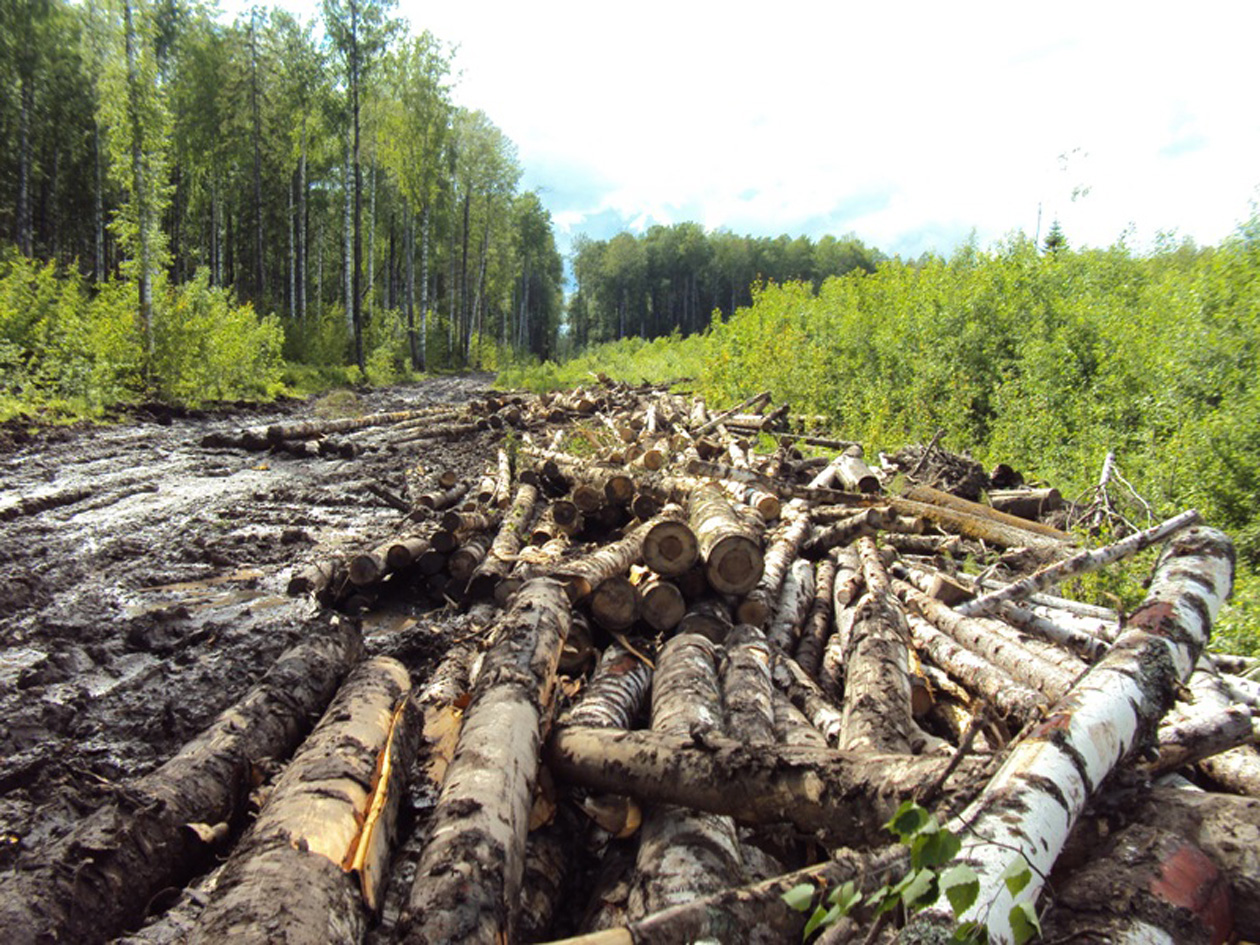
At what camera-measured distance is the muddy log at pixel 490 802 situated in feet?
6.05

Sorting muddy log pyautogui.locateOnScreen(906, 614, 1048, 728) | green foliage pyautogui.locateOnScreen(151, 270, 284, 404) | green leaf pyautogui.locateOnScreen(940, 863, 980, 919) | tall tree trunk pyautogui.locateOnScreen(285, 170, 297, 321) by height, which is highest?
tall tree trunk pyautogui.locateOnScreen(285, 170, 297, 321)

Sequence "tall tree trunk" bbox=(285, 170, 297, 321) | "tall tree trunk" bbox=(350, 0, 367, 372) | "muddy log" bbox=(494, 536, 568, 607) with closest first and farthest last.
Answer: "muddy log" bbox=(494, 536, 568, 607) < "tall tree trunk" bbox=(350, 0, 367, 372) < "tall tree trunk" bbox=(285, 170, 297, 321)

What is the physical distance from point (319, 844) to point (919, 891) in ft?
6.28

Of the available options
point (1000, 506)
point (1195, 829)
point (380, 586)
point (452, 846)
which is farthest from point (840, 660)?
point (1000, 506)

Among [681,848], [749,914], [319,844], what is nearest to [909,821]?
[749,914]

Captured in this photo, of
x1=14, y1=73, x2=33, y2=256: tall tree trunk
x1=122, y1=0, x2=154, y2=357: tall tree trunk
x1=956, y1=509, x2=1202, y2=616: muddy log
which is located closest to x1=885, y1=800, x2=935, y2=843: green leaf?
x1=956, y1=509, x2=1202, y2=616: muddy log

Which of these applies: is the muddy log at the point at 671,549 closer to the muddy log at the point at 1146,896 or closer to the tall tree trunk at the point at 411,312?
the muddy log at the point at 1146,896

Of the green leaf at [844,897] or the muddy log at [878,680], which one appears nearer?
the green leaf at [844,897]

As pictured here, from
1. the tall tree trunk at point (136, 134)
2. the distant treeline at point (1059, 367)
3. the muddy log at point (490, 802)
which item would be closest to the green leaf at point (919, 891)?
the muddy log at point (490, 802)

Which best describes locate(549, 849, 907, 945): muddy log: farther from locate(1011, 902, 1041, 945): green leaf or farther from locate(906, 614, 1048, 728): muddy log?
locate(906, 614, 1048, 728): muddy log

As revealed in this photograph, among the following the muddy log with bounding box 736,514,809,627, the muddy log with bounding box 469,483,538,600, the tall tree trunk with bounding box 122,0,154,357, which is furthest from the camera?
the tall tree trunk with bounding box 122,0,154,357

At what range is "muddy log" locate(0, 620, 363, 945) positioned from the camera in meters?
2.10

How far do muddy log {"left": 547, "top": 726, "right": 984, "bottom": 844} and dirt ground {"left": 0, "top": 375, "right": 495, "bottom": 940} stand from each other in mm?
1639

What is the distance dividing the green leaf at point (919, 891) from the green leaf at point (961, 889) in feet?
0.09
